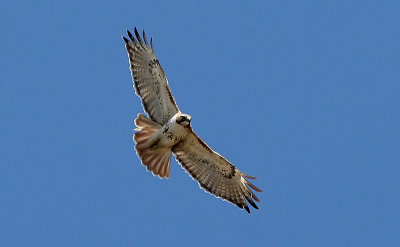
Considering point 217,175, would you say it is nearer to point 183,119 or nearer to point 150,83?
point 183,119

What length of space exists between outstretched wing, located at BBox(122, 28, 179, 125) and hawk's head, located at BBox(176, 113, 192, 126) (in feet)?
1.58

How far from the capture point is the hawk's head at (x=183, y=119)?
1543cm

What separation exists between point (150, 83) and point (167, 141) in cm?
108

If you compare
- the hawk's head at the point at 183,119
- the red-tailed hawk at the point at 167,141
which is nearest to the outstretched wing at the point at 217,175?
the red-tailed hawk at the point at 167,141

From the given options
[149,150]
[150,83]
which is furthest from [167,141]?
[150,83]

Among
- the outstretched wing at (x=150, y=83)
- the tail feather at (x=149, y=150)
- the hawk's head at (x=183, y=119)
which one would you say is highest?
the outstretched wing at (x=150, y=83)

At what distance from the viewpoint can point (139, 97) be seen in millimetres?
16047

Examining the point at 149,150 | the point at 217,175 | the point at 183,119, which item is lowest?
the point at 149,150

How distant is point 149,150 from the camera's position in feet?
52.1

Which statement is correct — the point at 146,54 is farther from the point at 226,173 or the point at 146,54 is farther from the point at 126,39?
the point at 226,173

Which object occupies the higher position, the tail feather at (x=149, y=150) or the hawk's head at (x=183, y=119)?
the hawk's head at (x=183, y=119)

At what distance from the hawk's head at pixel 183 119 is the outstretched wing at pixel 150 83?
0.48 meters

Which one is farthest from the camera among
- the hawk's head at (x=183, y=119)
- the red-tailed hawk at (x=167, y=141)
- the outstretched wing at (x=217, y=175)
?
the outstretched wing at (x=217, y=175)

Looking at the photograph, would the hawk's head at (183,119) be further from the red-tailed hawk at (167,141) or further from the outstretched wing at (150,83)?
the outstretched wing at (150,83)
